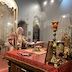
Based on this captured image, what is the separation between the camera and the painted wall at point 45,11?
4.88m

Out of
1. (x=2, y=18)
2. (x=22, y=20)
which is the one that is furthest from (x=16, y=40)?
(x=22, y=20)

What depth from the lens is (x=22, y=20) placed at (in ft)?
15.4

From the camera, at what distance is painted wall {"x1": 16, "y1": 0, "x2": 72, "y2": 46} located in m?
4.88

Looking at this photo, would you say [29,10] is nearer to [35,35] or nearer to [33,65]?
[35,35]

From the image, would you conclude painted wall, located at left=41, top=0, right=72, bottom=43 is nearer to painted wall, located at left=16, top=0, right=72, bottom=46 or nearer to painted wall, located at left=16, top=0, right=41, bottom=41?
painted wall, located at left=16, top=0, right=72, bottom=46

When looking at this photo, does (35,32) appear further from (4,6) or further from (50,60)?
(50,60)

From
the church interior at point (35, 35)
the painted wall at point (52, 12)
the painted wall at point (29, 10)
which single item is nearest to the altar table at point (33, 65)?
the church interior at point (35, 35)

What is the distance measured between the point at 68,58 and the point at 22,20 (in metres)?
3.42

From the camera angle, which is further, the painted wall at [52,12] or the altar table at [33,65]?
the painted wall at [52,12]

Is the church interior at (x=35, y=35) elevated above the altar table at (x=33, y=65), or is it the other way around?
the church interior at (x=35, y=35)

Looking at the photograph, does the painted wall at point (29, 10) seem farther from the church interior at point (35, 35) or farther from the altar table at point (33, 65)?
the altar table at point (33, 65)

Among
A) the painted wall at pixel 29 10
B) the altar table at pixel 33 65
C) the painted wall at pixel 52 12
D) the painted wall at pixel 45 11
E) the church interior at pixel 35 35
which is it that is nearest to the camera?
→ the altar table at pixel 33 65

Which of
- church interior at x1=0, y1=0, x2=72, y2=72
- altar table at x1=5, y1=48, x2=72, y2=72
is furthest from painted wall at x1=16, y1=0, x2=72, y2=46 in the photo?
altar table at x1=5, y1=48, x2=72, y2=72

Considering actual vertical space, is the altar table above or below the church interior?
below
